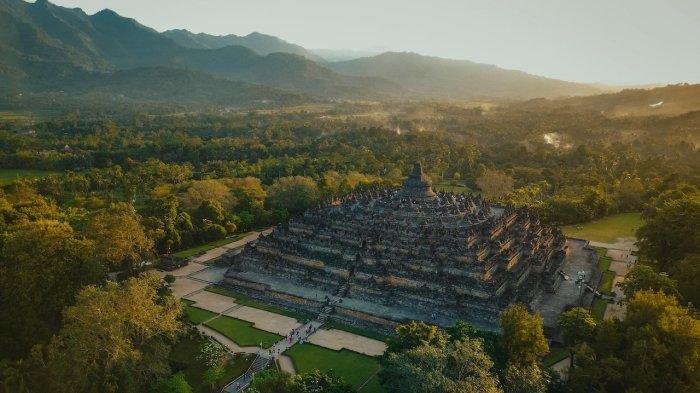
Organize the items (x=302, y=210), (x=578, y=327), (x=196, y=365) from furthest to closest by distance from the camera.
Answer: (x=302, y=210), (x=196, y=365), (x=578, y=327)

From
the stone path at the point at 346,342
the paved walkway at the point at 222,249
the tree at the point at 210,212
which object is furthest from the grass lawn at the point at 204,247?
the stone path at the point at 346,342

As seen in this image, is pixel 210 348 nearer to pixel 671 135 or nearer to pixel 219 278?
pixel 219 278

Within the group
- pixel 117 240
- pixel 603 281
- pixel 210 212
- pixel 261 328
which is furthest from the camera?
pixel 210 212

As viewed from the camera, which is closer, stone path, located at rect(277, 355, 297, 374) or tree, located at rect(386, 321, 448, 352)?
tree, located at rect(386, 321, 448, 352)

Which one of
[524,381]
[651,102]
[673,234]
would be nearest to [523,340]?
[524,381]

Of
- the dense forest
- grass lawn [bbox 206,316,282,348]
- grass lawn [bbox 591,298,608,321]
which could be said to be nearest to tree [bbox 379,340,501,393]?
the dense forest

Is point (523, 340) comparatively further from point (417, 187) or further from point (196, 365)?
point (417, 187)

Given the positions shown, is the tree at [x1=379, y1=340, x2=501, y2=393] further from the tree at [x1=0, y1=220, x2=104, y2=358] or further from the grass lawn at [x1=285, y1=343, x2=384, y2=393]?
the tree at [x1=0, y1=220, x2=104, y2=358]
